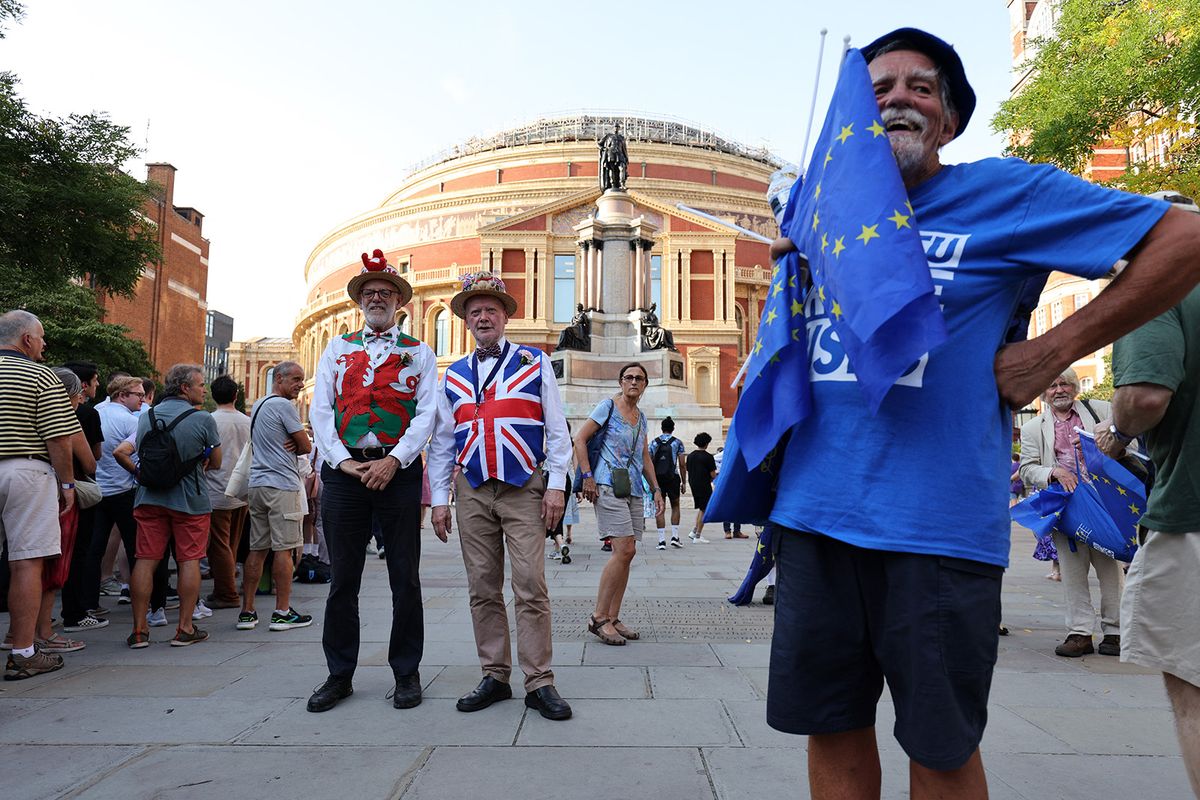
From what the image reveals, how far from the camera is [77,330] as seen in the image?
26.0 metres

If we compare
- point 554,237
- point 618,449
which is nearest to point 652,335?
point 618,449

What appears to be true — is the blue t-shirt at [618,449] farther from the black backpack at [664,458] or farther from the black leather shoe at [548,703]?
the black backpack at [664,458]

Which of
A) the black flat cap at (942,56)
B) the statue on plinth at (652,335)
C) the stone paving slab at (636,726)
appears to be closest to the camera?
the black flat cap at (942,56)

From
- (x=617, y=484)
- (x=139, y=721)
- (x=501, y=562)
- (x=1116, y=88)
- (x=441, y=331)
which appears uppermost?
(x=441, y=331)

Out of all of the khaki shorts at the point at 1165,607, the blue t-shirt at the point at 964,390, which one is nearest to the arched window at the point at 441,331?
the khaki shorts at the point at 1165,607

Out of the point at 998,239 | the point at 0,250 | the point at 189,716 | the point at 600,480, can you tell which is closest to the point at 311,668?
the point at 189,716

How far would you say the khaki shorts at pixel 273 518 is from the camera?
20.4 feet

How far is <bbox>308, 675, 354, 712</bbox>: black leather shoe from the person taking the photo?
391 cm

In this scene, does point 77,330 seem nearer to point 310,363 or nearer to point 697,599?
point 697,599

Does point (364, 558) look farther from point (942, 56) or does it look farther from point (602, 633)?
point (942, 56)

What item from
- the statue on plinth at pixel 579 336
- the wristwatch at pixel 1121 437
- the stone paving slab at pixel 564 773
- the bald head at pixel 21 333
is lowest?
the stone paving slab at pixel 564 773

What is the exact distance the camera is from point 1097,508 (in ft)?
17.8

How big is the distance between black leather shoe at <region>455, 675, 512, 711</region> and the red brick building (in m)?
43.3

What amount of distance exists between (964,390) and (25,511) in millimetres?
5295
